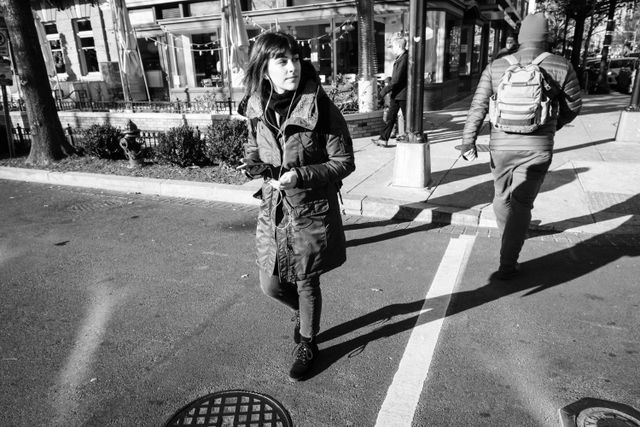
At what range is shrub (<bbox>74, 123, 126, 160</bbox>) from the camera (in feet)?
29.0

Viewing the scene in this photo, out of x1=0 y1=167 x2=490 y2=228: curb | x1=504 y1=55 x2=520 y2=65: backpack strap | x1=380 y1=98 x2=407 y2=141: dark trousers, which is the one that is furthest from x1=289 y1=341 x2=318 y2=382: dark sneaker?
x1=380 y1=98 x2=407 y2=141: dark trousers

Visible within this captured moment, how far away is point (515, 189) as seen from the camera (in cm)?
375

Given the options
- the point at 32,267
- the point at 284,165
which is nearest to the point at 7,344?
the point at 32,267

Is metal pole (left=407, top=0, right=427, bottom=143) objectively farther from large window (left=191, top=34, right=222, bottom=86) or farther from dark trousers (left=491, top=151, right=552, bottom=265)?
large window (left=191, top=34, right=222, bottom=86)

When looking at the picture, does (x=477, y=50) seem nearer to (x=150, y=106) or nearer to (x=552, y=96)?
(x=150, y=106)

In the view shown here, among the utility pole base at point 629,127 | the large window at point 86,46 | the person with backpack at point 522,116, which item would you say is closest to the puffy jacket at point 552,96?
the person with backpack at point 522,116

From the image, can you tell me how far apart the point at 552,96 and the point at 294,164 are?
2.33m

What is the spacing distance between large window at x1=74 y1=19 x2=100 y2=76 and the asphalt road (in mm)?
18881

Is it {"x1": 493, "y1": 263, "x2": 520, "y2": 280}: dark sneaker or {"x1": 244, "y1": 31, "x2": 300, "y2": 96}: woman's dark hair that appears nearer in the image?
{"x1": 244, "y1": 31, "x2": 300, "y2": 96}: woman's dark hair

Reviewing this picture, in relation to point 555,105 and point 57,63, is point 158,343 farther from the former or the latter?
point 57,63

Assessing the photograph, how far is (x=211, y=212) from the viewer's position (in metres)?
6.18

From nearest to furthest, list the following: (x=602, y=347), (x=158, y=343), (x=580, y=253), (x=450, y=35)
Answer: (x=602, y=347)
(x=158, y=343)
(x=580, y=253)
(x=450, y=35)

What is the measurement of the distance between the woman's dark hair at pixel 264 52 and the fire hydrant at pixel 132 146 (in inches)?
254

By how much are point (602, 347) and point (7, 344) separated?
161 inches
